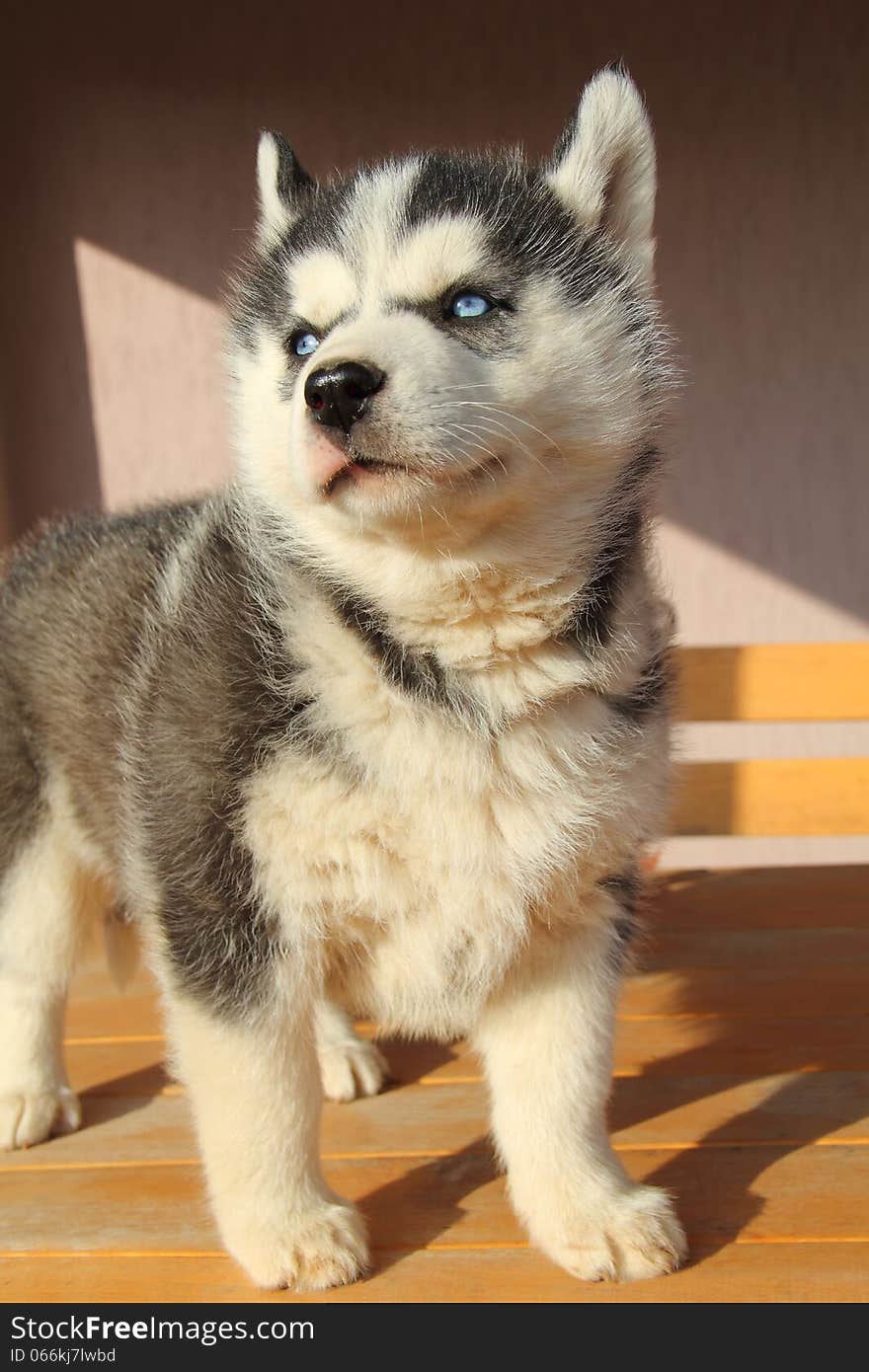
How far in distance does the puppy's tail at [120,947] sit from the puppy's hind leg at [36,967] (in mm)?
219

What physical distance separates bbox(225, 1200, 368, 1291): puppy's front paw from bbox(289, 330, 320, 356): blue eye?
124 centimetres

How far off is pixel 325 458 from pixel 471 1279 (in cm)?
117

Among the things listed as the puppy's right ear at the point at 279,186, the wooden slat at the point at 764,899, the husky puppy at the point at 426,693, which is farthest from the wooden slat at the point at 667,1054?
the puppy's right ear at the point at 279,186

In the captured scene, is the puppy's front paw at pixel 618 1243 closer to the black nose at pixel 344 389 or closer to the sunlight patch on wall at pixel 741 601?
the black nose at pixel 344 389

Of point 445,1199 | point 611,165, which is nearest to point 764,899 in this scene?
point 445,1199

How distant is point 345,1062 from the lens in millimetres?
2365

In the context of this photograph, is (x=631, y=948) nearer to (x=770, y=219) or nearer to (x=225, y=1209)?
(x=225, y=1209)

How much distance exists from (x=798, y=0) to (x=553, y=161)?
10.7ft

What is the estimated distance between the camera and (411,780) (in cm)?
164

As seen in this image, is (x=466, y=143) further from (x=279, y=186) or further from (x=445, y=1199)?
(x=445, y=1199)

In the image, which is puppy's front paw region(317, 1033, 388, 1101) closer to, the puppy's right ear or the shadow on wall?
the puppy's right ear

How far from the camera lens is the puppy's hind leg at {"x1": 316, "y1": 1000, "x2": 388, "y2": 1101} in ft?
7.72

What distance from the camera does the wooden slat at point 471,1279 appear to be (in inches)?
67.1

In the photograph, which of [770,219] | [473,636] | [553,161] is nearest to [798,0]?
[770,219]
